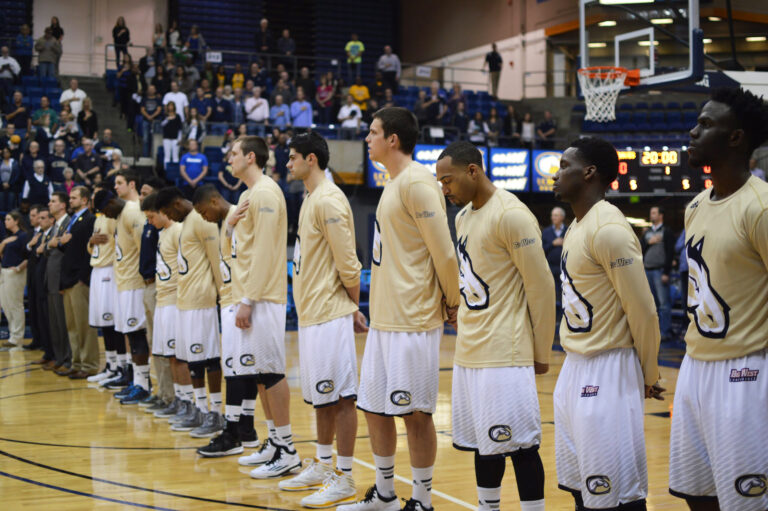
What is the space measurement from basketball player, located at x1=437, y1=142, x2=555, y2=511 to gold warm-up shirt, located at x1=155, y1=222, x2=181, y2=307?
14.2ft

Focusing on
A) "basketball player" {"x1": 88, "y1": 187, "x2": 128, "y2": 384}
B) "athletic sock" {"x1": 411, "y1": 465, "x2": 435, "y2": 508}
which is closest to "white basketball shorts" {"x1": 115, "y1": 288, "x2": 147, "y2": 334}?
"basketball player" {"x1": 88, "y1": 187, "x2": 128, "y2": 384}

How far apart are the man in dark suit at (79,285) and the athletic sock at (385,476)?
671 centimetres

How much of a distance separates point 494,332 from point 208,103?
52.0 feet

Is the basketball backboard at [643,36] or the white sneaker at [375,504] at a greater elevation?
the basketball backboard at [643,36]

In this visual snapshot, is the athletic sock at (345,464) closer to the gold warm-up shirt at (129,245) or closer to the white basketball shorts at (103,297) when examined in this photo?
the gold warm-up shirt at (129,245)

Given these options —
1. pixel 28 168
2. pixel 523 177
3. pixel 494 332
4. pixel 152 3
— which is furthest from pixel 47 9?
pixel 494 332

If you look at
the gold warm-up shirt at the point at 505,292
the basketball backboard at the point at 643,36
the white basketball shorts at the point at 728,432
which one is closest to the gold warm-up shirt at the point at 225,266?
the gold warm-up shirt at the point at 505,292

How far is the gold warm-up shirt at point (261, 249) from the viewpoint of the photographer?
5832 millimetres

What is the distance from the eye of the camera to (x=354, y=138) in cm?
2006

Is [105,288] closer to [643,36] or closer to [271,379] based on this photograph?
[271,379]

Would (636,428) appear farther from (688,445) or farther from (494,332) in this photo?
(494,332)

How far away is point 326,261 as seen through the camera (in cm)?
540

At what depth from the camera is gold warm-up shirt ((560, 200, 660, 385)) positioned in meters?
3.51

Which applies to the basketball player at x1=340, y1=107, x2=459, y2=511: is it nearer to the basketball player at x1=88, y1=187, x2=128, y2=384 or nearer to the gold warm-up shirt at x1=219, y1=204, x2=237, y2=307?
the gold warm-up shirt at x1=219, y1=204, x2=237, y2=307
